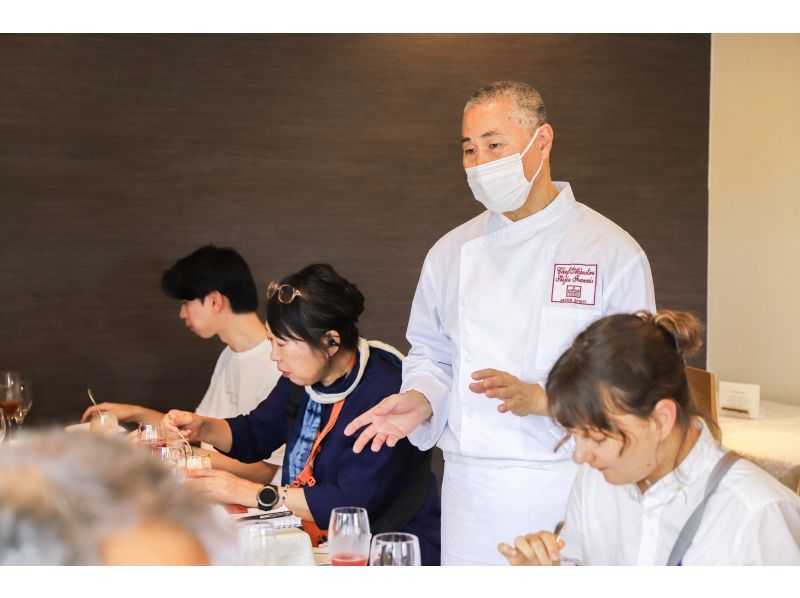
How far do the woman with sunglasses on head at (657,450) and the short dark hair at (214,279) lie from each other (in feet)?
6.14

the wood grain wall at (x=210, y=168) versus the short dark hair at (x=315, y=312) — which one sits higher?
the wood grain wall at (x=210, y=168)

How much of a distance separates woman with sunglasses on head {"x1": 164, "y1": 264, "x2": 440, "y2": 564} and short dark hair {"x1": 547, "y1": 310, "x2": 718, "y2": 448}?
0.77 meters

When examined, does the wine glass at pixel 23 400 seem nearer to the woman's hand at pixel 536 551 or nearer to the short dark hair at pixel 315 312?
the short dark hair at pixel 315 312

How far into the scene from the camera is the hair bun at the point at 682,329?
1374mm

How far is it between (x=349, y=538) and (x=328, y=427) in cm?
73

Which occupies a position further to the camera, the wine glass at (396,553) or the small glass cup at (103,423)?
the small glass cup at (103,423)

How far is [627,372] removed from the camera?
4.52ft

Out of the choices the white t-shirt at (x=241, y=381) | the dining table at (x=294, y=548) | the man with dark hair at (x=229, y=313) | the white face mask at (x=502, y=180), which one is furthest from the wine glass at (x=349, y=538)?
the man with dark hair at (x=229, y=313)

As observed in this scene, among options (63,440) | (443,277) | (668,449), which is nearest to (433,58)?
(443,277)

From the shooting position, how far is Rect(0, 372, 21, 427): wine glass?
2859 mm
